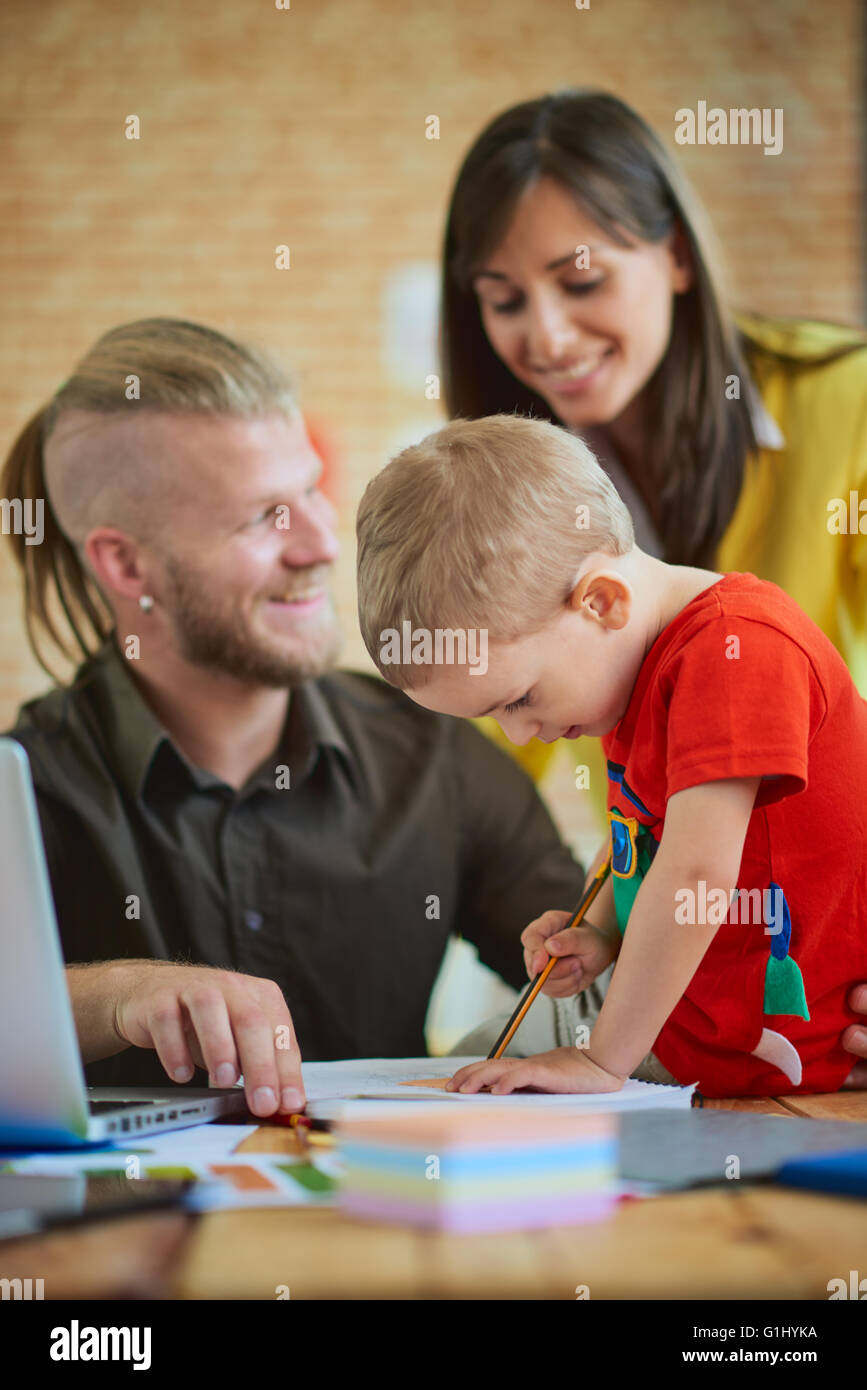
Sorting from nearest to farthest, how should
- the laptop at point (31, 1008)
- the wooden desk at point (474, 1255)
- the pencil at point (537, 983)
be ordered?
the wooden desk at point (474, 1255)
the laptop at point (31, 1008)
the pencil at point (537, 983)

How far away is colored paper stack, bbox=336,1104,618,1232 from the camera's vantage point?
0.52 metres

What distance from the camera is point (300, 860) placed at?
5.34 ft

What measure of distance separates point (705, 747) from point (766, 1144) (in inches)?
11.4

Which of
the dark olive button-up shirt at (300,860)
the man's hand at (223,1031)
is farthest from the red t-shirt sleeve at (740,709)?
the dark olive button-up shirt at (300,860)

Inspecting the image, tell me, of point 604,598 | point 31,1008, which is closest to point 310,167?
point 604,598

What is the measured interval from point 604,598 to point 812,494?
2.89 feet

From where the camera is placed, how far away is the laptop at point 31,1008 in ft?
2.05

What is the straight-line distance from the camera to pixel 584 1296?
1.45 ft

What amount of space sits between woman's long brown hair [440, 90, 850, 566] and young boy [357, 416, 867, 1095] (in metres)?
0.77

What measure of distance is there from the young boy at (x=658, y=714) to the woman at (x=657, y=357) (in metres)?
0.77

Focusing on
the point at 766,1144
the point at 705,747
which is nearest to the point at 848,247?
the point at 705,747

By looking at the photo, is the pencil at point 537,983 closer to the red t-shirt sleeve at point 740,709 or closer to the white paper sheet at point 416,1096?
the white paper sheet at point 416,1096

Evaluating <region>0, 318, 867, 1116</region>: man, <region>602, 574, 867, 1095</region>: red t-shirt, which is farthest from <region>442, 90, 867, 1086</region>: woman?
<region>602, 574, 867, 1095</region>: red t-shirt
